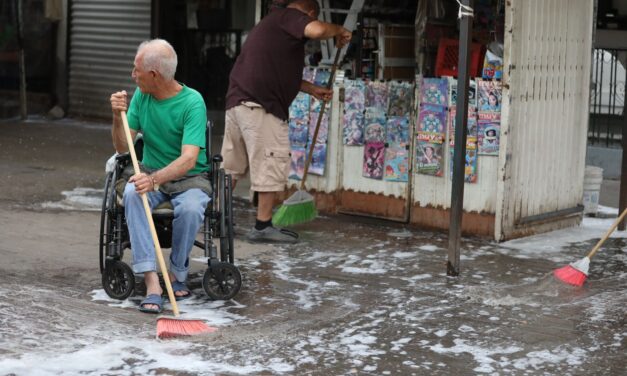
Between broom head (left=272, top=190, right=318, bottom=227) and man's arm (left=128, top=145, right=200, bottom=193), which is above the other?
man's arm (left=128, top=145, right=200, bottom=193)

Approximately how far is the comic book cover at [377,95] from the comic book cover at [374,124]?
4 cm

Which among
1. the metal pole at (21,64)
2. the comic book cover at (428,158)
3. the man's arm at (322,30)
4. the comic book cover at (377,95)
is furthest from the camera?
the metal pole at (21,64)

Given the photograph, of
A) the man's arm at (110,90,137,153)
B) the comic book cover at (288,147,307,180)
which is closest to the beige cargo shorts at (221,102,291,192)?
the comic book cover at (288,147,307,180)

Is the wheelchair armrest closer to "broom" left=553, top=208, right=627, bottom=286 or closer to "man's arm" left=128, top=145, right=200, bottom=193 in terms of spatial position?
"man's arm" left=128, top=145, right=200, bottom=193

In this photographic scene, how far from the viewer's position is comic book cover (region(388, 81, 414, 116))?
28.9ft

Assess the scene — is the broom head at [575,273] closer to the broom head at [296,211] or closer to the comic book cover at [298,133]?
the broom head at [296,211]

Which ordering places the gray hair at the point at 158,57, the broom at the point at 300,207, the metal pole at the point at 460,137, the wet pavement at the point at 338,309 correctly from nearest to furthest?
the wet pavement at the point at 338,309, the gray hair at the point at 158,57, the metal pole at the point at 460,137, the broom at the point at 300,207

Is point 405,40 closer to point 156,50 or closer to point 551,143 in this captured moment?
point 551,143

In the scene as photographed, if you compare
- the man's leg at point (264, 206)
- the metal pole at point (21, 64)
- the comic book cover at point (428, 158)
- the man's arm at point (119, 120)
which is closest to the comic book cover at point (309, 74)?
the comic book cover at point (428, 158)

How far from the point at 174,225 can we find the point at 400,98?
310 cm

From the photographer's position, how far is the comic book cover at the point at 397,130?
29.0ft

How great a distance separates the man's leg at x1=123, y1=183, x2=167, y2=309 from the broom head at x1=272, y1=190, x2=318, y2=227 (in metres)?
2.49

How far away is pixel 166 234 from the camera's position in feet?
21.4

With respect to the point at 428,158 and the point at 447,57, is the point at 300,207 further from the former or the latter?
→ the point at 447,57
